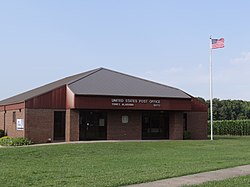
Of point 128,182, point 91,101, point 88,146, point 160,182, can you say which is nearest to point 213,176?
point 160,182

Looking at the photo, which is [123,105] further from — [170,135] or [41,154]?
[41,154]

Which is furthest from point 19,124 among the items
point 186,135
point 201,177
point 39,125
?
point 201,177

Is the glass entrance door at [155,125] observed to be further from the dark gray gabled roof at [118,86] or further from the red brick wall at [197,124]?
the red brick wall at [197,124]

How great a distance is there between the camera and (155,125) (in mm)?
36156

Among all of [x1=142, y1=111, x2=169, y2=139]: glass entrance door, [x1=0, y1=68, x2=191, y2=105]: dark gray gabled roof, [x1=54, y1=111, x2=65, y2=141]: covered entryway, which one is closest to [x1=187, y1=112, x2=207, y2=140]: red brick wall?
[x1=142, y1=111, x2=169, y2=139]: glass entrance door

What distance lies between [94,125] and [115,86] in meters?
3.44

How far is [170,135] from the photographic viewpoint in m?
35.8

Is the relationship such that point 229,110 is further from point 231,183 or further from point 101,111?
point 231,183

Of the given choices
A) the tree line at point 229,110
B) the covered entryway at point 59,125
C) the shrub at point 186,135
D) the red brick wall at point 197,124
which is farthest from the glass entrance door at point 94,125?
the tree line at point 229,110

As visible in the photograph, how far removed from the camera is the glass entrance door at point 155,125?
117 ft

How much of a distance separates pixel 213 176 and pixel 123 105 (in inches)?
769

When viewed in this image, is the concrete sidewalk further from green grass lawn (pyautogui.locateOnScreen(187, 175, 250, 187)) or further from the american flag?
the american flag

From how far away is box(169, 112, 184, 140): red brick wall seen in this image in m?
35.3

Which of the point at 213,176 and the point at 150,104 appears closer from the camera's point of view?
the point at 213,176
